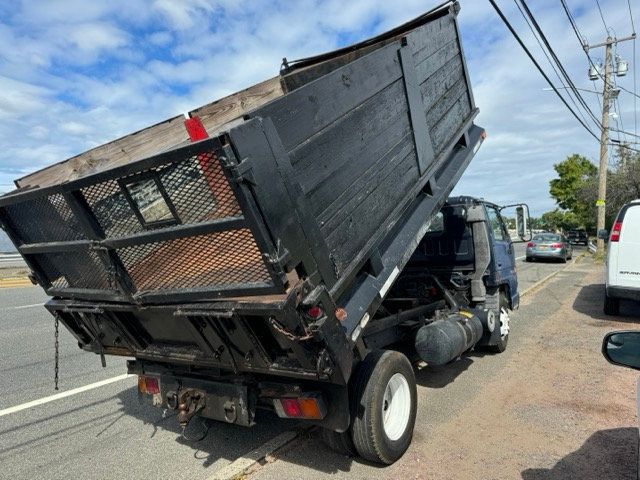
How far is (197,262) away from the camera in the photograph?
9.41 ft

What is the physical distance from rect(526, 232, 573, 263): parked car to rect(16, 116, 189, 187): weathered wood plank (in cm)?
2415

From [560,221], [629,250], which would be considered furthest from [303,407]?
[560,221]

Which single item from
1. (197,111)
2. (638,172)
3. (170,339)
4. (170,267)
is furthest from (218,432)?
(638,172)

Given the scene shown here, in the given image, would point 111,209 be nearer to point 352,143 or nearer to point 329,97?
point 329,97

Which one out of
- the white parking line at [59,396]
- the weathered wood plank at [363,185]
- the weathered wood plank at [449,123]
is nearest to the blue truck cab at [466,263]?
the weathered wood plank at [449,123]

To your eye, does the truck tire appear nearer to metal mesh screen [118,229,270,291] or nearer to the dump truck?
the dump truck

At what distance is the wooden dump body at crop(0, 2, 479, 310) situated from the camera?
2.48m

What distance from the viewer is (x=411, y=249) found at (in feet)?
13.2

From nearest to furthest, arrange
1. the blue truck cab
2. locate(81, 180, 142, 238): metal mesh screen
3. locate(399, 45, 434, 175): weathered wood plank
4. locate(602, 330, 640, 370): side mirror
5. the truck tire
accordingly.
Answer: locate(602, 330, 640, 370): side mirror < locate(81, 180, 142, 238): metal mesh screen < locate(399, 45, 434, 175): weathered wood plank < the blue truck cab < the truck tire

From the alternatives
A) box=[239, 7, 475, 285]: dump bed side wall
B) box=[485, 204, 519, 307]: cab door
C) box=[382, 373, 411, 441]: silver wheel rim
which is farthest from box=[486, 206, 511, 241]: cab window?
box=[382, 373, 411, 441]: silver wheel rim

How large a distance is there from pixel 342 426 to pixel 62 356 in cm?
539

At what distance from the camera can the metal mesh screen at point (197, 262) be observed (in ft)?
8.66

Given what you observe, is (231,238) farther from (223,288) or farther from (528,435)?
(528,435)

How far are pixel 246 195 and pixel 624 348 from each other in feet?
6.75
